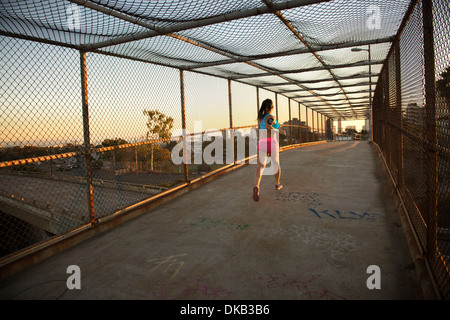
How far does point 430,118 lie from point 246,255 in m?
2.32

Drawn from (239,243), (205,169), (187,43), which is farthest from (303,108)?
(239,243)

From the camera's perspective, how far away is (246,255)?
333 cm

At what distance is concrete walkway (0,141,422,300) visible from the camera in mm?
2676

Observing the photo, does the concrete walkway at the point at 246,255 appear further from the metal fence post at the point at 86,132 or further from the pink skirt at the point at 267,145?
the pink skirt at the point at 267,145

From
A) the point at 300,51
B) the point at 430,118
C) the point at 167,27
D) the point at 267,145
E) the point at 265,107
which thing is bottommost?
the point at 267,145

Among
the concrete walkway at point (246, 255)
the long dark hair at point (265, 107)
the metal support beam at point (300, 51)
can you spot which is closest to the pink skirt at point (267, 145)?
the long dark hair at point (265, 107)

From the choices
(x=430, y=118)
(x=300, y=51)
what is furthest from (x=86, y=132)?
(x=300, y=51)

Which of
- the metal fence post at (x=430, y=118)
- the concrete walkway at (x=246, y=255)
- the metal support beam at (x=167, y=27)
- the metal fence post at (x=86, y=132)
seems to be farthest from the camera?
the metal fence post at (x=86, y=132)

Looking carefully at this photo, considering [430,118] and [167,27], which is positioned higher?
[167,27]

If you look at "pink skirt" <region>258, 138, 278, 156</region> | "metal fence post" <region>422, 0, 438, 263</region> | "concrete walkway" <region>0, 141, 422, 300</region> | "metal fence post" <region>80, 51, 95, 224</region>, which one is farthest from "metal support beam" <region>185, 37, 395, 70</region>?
"metal fence post" <region>422, 0, 438, 263</region>

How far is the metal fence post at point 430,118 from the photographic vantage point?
252cm

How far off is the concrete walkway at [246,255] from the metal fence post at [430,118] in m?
0.52

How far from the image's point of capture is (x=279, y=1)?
13.1ft

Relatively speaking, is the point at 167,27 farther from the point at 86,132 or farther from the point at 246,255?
the point at 246,255
